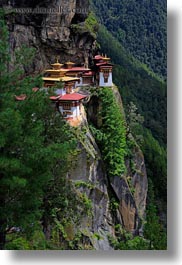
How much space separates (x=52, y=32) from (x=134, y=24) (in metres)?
1.60

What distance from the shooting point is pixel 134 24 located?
6281mm

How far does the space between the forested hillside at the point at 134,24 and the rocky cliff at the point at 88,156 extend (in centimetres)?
33

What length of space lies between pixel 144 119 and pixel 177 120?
1.47 meters

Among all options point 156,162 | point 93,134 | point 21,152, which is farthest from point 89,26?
point 21,152

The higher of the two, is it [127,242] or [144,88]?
[144,88]

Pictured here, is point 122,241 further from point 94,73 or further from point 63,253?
point 94,73

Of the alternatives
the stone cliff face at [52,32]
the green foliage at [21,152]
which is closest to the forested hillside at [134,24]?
the stone cliff face at [52,32]

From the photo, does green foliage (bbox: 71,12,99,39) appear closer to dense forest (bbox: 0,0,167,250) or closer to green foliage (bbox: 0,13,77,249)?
dense forest (bbox: 0,0,167,250)

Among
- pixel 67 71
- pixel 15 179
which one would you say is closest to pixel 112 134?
pixel 67 71

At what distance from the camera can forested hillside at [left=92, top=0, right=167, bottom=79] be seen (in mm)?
6020

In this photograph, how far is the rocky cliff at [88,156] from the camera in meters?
6.12

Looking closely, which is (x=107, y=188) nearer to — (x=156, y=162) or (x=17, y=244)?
(x=156, y=162)

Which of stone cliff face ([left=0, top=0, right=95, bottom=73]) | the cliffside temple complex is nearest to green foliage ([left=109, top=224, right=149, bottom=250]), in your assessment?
the cliffside temple complex

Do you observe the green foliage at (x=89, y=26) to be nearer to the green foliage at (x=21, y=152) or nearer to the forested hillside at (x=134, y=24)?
the forested hillside at (x=134, y=24)
